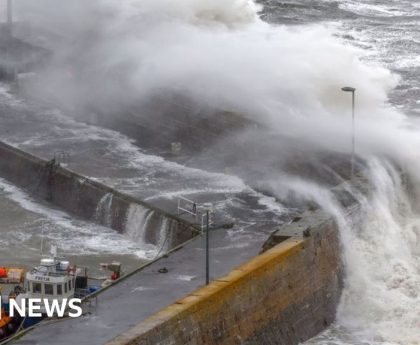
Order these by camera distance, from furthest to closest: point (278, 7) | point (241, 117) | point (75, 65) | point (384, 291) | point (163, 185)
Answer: point (278, 7)
point (75, 65)
point (241, 117)
point (163, 185)
point (384, 291)

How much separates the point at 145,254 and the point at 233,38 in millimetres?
18925

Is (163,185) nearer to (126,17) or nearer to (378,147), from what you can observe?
(378,147)

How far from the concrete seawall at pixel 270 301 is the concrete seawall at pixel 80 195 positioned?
3.39 m

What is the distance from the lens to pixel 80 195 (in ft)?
132

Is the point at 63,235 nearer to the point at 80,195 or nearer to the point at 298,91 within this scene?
the point at 80,195

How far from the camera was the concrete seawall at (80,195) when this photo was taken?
3666cm

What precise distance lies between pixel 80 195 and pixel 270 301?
1035 cm

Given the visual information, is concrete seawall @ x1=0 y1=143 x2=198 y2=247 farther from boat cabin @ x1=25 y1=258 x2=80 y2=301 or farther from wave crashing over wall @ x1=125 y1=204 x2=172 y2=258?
boat cabin @ x1=25 y1=258 x2=80 y2=301

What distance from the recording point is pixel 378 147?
1591 inches

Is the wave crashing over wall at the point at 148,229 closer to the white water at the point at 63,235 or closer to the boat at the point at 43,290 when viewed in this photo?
the white water at the point at 63,235

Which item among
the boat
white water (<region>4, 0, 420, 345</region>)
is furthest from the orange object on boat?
white water (<region>4, 0, 420, 345</region>)

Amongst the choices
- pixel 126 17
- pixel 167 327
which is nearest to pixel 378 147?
pixel 167 327

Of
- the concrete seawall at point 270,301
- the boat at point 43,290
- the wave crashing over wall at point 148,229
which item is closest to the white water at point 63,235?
the wave crashing over wall at point 148,229

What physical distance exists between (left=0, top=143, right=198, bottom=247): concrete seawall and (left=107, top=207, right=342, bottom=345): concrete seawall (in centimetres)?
339
